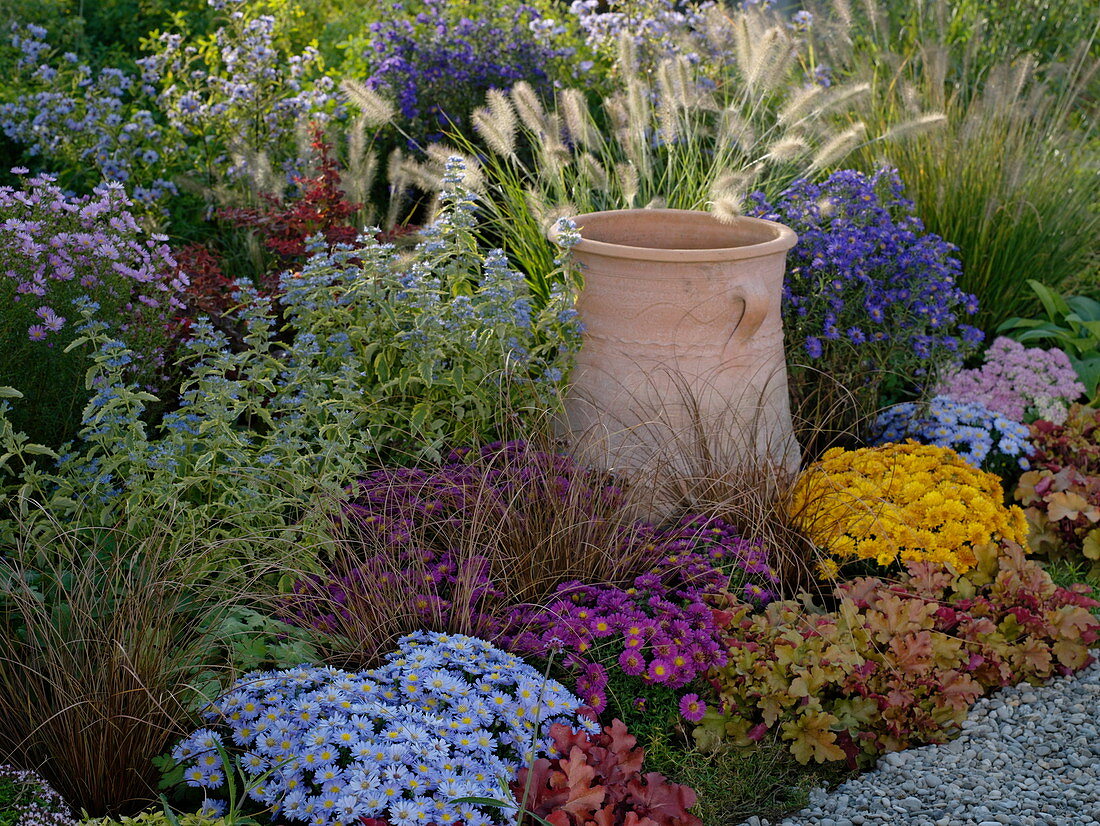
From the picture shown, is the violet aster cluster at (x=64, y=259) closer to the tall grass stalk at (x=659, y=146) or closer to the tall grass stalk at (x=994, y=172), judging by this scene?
the tall grass stalk at (x=659, y=146)

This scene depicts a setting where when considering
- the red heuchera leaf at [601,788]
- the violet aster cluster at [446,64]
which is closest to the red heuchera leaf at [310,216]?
the violet aster cluster at [446,64]

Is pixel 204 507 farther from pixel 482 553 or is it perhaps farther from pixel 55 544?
pixel 482 553

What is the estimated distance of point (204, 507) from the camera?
3.12 m

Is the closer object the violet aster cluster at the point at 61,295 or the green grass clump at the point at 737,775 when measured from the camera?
the green grass clump at the point at 737,775

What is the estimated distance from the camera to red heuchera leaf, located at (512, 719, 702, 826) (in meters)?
2.47

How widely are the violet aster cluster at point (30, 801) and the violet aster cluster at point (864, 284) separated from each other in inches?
126

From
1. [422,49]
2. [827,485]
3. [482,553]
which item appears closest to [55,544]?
[482,553]

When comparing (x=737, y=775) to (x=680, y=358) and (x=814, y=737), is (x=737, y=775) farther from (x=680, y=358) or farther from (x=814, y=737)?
(x=680, y=358)

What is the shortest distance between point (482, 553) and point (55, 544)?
3.98 feet

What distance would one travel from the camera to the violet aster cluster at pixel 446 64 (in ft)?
20.6

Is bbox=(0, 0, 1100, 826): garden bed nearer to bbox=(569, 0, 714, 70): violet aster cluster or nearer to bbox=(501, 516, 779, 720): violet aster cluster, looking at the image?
bbox=(501, 516, 779, 720): violet aster cluster

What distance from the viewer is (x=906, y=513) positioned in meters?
3.75

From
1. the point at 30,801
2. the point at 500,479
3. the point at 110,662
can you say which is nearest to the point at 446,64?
the point at 500,479

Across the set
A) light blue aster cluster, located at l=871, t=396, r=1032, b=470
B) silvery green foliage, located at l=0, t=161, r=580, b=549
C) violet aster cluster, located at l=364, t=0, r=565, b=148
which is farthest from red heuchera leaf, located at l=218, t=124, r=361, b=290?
light blue aster cluster, located at l=871, t=396, r=1032, b=470
